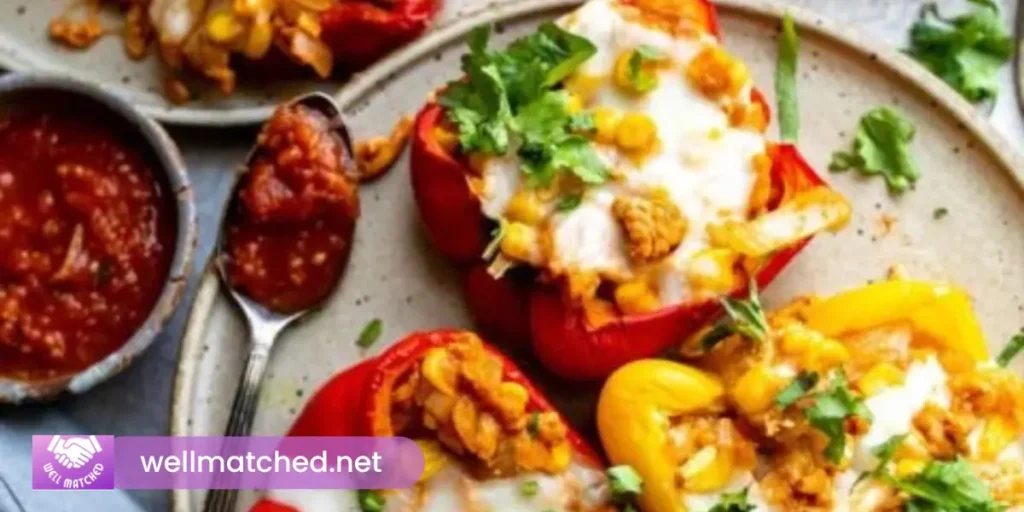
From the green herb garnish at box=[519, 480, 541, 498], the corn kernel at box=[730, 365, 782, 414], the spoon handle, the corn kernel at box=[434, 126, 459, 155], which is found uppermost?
the corn kernel at box=[434, 126, 459, 155]


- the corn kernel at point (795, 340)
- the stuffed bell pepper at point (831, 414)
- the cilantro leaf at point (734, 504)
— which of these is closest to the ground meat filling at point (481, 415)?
the stuffed bell pepper at point (831, 414)

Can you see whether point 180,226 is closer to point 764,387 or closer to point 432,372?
point 432,372

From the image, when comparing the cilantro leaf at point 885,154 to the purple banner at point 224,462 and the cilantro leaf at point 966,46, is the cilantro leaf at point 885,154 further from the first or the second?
the purple banner at point 224,462

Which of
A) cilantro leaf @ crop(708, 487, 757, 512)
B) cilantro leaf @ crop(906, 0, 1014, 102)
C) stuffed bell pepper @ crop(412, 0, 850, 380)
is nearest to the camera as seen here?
cilantro leaf @ crop(708, 487, 757, 512)

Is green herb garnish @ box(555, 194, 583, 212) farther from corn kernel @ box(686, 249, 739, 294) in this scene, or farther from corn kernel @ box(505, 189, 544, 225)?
corn kernel @ box(686, 249, 739, 294)

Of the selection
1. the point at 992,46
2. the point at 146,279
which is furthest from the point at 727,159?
the point at 146,279
